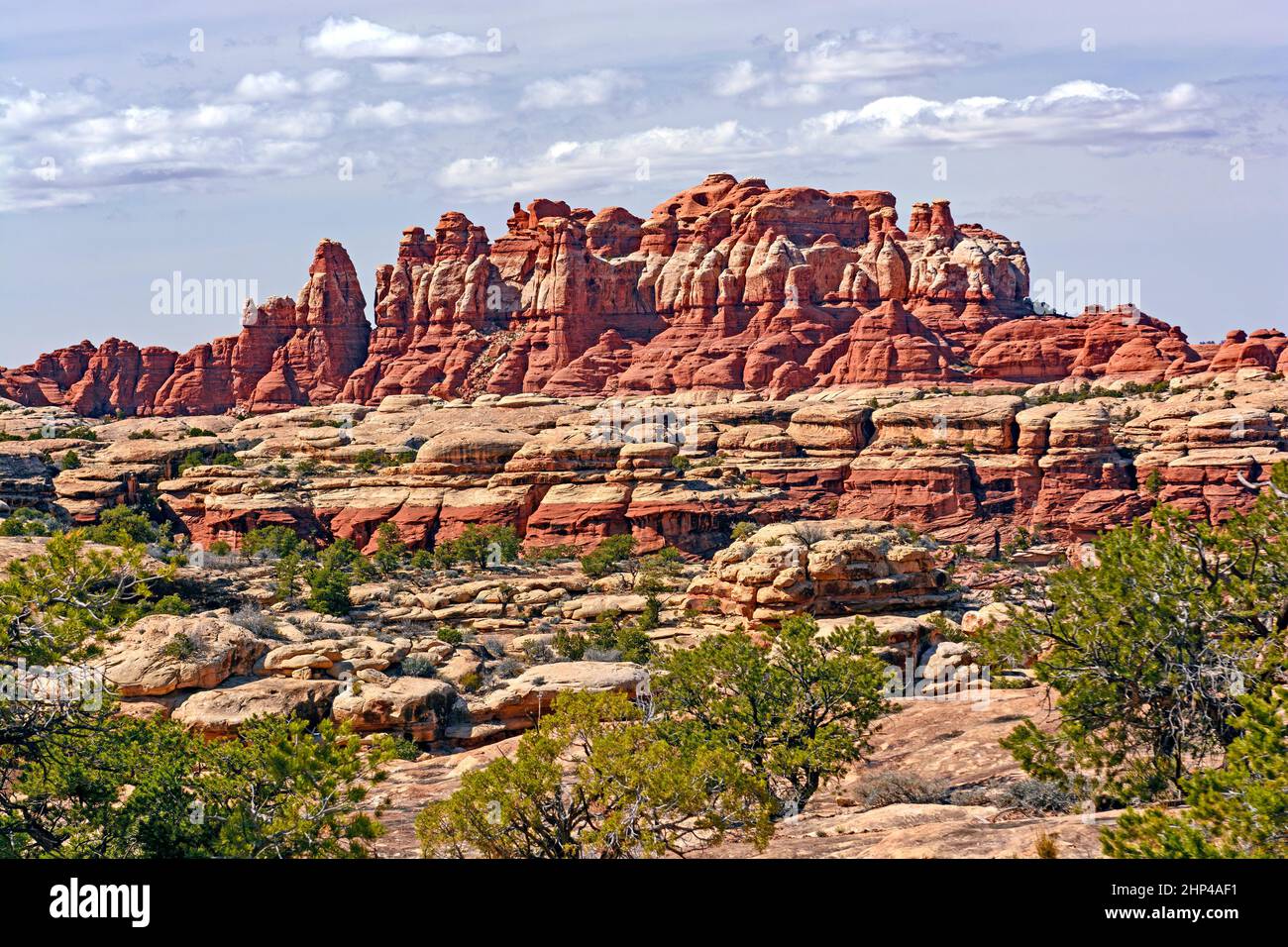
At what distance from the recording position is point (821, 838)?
19.4 m

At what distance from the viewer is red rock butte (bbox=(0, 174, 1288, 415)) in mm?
122625

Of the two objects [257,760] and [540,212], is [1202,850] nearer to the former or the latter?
[257,760]

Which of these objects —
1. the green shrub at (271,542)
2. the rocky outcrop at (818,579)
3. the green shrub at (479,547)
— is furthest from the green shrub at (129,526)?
the rocky outcrop at (818,579)

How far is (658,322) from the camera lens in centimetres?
14325

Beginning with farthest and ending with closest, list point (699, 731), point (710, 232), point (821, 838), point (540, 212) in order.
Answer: point (540, 212), point (710, 232), point (699, 731), point (821, 838)

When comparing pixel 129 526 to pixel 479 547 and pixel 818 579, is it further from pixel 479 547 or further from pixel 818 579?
pixel 818 579

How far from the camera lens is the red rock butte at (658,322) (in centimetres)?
12262

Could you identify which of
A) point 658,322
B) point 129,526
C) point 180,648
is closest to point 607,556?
point 129,526

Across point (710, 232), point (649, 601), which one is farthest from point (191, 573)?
point (710, 232)

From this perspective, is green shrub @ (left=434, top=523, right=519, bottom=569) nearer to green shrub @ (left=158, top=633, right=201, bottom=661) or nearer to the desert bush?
green shrub @ (left=158, top=633, right=201, bottom=661)

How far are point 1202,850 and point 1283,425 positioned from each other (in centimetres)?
7818

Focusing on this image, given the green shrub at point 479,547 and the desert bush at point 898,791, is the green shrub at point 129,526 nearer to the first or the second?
the green shrub at point 479,547

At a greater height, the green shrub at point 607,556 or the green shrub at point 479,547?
the green shrub at point 479,547

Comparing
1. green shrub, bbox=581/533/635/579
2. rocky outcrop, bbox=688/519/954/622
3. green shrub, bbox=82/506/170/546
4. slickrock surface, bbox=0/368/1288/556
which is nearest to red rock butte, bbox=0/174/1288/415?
slickrock surface, bbox=0/368/1288/556
